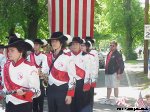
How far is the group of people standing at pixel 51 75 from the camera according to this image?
6027 millimetres

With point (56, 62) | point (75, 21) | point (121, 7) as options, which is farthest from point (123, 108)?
point (121, 7)

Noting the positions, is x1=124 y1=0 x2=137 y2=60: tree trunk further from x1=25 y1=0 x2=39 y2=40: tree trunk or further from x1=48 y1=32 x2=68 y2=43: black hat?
x1=48 y1=32 x2=68 y2=43: black hat

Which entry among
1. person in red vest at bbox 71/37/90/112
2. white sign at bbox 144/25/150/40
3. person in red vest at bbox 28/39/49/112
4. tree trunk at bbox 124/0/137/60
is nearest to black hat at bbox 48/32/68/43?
person in red vest at bbox 71/37/90/112

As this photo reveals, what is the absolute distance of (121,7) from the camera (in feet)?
184

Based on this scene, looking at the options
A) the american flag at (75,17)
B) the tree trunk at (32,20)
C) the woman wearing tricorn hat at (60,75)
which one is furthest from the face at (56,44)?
the tree trunk at (32,20)

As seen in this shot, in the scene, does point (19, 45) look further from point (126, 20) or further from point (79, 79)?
point (126, 20)

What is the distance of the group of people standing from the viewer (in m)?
6.03

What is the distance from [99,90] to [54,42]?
956 cm

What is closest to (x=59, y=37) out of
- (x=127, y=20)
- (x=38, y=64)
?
(x=38, y=64)

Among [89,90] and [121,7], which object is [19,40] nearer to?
[89,90]

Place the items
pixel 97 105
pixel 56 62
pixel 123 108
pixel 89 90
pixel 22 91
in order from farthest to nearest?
1. pixel 97 105
2. pixel 123 108
3. pixel 89 90
4. pixel 56 62
5. pixel 22 91

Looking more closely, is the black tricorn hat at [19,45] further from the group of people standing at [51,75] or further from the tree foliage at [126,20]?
the tree foliage at [126,20]

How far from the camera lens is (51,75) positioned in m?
7.38

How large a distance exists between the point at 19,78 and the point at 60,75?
1.41 metres
